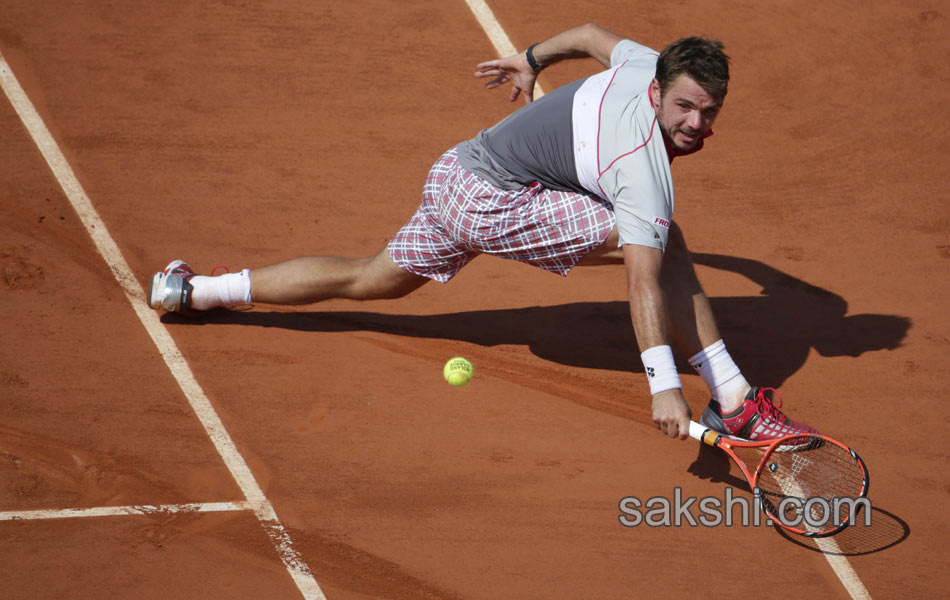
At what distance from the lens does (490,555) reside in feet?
14.8

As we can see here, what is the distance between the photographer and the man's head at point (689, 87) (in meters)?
4.27

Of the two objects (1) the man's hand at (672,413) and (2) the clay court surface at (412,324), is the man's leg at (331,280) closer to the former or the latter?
(2) the clay court surface at (412,324)

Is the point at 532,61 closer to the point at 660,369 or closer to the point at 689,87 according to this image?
the point at 689,87

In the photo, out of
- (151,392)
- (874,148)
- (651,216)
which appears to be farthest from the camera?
(874,148)

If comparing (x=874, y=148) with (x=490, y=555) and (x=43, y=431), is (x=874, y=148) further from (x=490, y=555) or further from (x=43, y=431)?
(x=43, y=431)

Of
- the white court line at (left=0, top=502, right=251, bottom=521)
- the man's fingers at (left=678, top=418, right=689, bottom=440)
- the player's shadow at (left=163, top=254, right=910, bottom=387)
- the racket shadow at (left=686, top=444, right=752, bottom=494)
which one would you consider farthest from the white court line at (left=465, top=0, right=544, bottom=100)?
the white court line at (left=0, top=502, right=251, bottom=521)

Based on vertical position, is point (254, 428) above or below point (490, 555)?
above

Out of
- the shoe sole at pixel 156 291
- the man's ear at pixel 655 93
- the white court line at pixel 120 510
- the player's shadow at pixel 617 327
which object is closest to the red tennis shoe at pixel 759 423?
the player's shadow at pixel 617 327

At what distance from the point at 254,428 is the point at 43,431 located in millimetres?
971

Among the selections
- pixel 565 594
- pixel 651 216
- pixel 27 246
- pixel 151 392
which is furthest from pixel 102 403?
pixel 651 216

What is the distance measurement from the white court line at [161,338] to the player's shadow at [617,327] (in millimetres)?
262

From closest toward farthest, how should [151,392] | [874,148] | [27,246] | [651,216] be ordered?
1. [651,216]
2. [151,392]
3. [27,246]
4. [874,148]

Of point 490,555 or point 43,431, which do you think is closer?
point 490,555

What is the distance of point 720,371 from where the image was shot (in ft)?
16.0
